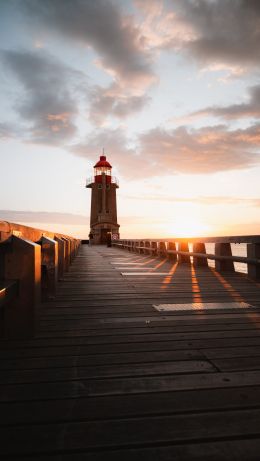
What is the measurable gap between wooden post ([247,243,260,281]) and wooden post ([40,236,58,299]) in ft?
12.8

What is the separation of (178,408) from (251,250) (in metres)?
5.30

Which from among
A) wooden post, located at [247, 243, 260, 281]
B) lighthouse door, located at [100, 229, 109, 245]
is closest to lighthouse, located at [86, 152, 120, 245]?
lighthouse door, located at [100, 229, 109, 245]

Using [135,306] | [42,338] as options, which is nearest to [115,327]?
[42,338]

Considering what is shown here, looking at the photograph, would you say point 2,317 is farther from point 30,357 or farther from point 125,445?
point 125,445

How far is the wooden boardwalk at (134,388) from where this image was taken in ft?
4.55

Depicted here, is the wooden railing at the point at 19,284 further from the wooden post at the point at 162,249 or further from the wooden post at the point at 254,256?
the wooden post at the point at 162,249

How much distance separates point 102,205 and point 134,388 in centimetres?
4936

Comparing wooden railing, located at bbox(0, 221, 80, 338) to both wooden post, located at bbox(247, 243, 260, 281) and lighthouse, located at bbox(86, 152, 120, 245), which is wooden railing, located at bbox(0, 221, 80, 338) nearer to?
wooden post, located at bbox(247, 243, 260, 281)

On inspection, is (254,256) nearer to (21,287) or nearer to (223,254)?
(223,254)

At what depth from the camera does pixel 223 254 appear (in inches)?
319

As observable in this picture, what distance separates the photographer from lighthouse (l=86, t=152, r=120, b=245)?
162 ft

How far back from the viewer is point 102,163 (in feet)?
173

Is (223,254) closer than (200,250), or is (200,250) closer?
(223,254)

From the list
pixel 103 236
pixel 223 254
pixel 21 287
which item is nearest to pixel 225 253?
pixel 223 254
